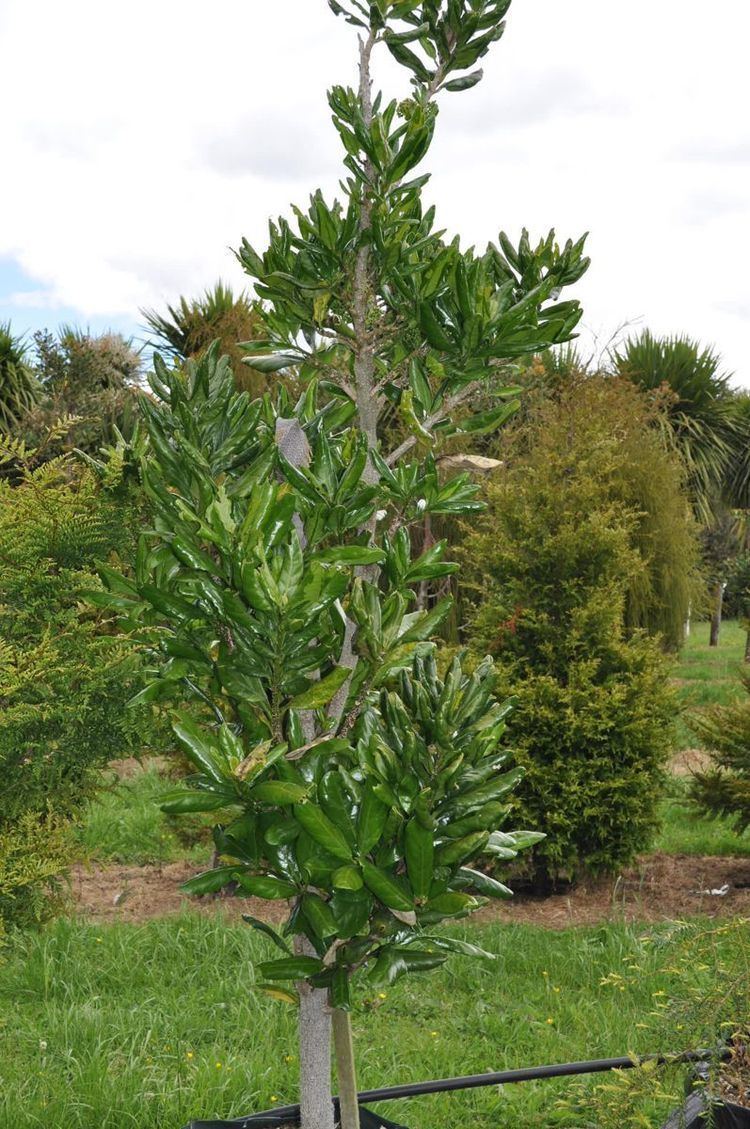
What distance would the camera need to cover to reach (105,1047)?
3969 millimetres

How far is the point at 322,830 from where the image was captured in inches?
67.2

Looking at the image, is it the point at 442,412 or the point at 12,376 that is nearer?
the point at 442,412

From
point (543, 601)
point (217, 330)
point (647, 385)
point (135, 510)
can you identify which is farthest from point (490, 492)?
point (647, 385)

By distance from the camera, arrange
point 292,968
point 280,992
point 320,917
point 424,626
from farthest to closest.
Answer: point 280,992 < point 424,626 < point 292,968 < point 320,917

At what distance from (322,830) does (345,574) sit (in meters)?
0.43

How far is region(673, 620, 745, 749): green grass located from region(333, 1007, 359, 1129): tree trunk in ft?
14.9

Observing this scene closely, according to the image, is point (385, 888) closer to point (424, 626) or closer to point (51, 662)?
point (424, 626)

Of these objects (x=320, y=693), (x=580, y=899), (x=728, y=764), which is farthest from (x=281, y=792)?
(x=728, y=764)

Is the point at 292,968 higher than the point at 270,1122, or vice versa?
the point at 292,968

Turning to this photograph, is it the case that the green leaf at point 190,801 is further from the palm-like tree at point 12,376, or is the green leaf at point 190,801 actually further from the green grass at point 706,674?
the palm-like tree at point 12,376

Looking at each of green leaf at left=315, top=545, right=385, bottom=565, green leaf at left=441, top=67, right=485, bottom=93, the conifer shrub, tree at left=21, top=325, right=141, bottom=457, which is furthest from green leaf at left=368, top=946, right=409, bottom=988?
tree at left=21, top=325, right=141, bottom=457

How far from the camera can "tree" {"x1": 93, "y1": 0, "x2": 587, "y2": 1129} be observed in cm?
173

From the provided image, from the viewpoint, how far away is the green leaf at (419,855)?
174 cm

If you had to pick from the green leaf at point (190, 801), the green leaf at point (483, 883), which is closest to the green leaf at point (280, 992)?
the green leaf at point (483, 883)
